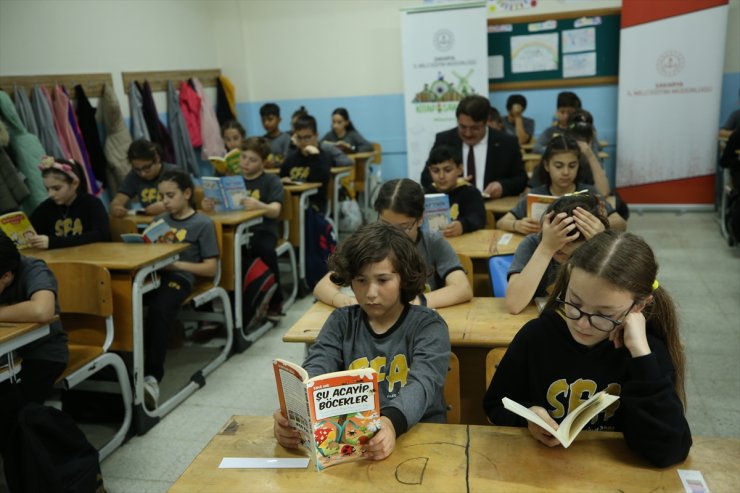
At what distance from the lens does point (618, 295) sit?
1290mm

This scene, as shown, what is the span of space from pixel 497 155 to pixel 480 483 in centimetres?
301

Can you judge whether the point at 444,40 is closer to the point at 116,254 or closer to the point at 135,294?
the point at 116,254

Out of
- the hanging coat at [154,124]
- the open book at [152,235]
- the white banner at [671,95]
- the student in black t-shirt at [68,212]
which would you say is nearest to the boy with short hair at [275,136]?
the hanging coat at [154,124]

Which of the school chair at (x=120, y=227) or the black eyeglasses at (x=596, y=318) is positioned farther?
the school chair at (x=120, y=227)

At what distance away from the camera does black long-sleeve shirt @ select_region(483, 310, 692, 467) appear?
47.6 inches

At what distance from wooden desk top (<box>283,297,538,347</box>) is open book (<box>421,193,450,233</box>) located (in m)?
0.85

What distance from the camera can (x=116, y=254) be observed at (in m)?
2.93

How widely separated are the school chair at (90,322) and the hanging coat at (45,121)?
2502mm

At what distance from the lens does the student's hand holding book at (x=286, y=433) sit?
1.35 m

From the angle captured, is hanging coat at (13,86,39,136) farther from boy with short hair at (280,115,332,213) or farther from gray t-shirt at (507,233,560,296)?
gray t-shirt at (507,233,560,296)

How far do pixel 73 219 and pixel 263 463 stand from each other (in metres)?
2.68

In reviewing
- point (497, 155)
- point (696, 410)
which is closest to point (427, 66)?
point (497, 155)

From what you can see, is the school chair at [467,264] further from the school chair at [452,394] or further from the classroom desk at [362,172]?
the classroom desk at [362,172]

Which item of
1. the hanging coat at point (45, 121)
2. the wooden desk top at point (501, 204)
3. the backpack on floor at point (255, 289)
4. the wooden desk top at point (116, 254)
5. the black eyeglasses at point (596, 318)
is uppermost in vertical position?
the hanging coat at point (45, 121)
